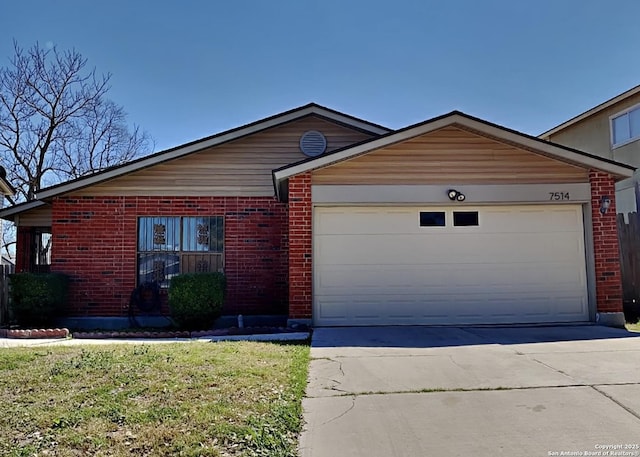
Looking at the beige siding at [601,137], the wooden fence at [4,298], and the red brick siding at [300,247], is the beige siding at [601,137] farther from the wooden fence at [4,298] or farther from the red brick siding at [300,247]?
the wooden fence at [4,298]

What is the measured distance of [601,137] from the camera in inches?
615

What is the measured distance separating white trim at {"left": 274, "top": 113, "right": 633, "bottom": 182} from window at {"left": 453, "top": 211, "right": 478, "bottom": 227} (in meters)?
1.51

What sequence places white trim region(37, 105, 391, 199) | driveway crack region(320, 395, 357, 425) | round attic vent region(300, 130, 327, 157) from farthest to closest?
round attic vent region(300, 130, 327, 157)
white trim region(37, 105, 391, 199)
driveway crack region(320, 395, 357, 425)

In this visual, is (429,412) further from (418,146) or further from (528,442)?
(418,146)

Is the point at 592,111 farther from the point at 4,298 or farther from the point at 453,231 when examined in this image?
the point at 4,298

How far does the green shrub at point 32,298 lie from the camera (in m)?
9.48

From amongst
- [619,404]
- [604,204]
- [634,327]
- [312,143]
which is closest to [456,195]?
[604,204]

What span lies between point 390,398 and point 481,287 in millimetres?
5193

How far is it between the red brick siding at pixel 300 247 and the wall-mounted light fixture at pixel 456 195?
2.58 meters

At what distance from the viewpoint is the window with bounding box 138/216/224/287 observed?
423 inches

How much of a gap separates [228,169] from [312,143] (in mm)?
2066

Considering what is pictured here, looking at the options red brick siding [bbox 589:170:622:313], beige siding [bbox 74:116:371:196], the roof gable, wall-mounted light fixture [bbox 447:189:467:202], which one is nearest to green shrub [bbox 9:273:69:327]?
beige siding [bbox 74:116:371:196]

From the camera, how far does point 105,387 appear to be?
4.50 m

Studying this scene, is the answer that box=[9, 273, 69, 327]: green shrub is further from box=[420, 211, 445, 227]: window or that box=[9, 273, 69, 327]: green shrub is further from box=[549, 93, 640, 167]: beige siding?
box=[549, 93, 640, 167]: beige siding
